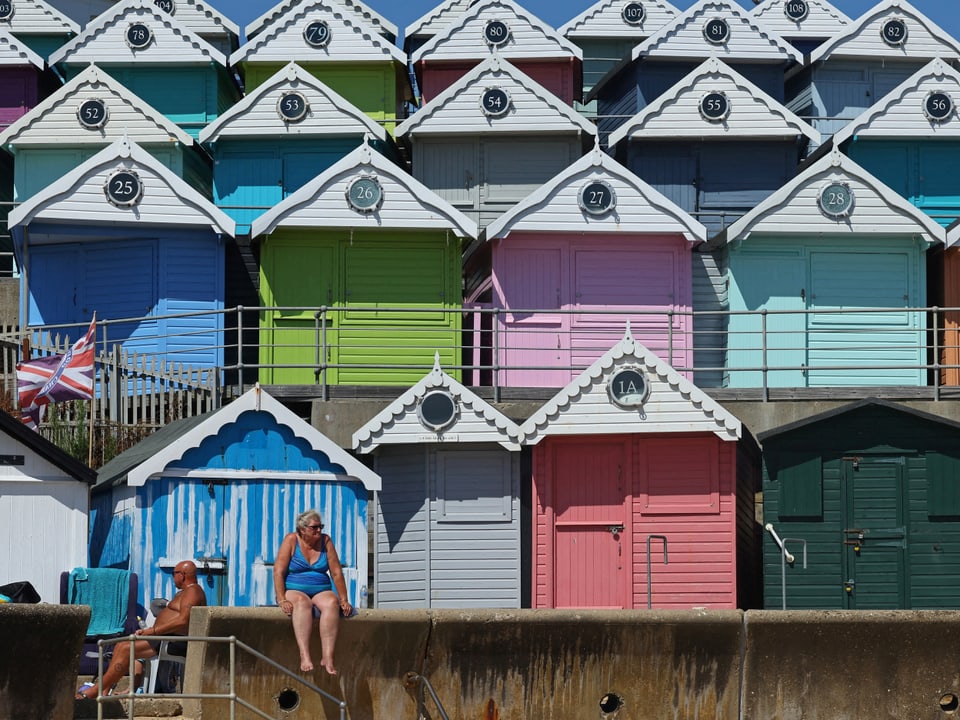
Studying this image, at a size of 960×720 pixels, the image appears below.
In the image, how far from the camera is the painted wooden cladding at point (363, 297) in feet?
92.3

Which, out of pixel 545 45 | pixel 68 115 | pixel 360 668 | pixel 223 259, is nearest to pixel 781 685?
pixel 360 668

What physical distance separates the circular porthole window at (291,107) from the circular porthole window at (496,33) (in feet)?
17.8

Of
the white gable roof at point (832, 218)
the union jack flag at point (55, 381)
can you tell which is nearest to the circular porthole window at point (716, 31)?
the white gable roof at point (832, 218)

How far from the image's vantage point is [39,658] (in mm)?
13547

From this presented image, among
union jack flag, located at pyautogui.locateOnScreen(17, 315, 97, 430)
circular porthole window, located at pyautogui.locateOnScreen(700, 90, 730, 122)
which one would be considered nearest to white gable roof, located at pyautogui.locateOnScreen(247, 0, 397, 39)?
circular porthole window, located at pyautogui.locateOnScreen(700, 90, 730, 122)

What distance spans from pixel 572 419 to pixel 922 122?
1208cm

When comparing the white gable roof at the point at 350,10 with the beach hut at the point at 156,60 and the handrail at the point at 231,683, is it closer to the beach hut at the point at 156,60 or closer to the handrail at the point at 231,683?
A: the beach hut at the point at 156,60

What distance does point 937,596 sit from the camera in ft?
72.6

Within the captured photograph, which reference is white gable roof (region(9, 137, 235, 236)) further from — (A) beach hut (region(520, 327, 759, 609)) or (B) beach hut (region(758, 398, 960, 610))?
(B) beach hut (region(758, 398, 960, 610))

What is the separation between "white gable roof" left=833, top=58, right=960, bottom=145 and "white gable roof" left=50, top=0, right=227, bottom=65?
38.3 feet

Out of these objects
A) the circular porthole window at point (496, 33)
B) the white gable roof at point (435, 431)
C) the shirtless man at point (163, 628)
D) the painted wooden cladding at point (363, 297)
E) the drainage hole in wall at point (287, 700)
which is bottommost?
the drainage hole in wall at point (287, 700)

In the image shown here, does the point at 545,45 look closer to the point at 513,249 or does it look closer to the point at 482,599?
the point at 513,249

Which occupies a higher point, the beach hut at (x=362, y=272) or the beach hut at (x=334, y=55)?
the beach hut at (x=334, y=55)

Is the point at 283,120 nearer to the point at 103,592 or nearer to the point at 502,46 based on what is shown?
the point at 502,46
